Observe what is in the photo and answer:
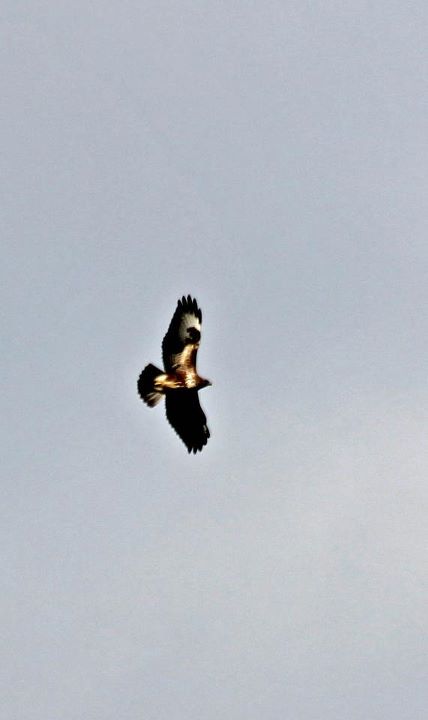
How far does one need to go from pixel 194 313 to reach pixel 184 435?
3.85 metres

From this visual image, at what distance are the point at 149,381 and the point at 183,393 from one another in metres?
1.53

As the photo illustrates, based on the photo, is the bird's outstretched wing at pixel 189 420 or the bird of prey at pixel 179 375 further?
the bird's outstretched wing at pixel 189 420

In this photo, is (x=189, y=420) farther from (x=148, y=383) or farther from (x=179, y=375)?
(x=148, y=383)

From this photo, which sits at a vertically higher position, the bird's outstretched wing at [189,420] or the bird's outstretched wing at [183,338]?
the bird's outstretched wing at [183,338]

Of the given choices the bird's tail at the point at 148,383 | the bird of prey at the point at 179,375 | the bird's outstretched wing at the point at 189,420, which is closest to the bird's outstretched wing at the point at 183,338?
the bird of prey at the point at 179,375

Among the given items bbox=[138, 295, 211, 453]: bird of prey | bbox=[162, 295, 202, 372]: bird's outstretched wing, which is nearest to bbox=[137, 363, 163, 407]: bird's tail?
bbox=[138, 295, 211, 453]: bird of prey

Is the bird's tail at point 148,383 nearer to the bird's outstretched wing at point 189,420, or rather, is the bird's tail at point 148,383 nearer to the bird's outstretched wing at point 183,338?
the bird's outstretched wing at point 183,338

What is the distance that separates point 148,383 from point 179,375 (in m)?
1.15

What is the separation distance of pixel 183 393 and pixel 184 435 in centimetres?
145

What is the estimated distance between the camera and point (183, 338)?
5525 centimetres

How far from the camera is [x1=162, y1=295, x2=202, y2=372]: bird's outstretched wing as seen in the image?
181 feet

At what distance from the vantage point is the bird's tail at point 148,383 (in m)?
54.6

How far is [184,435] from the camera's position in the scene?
56.3 m

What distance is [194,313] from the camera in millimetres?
55438
